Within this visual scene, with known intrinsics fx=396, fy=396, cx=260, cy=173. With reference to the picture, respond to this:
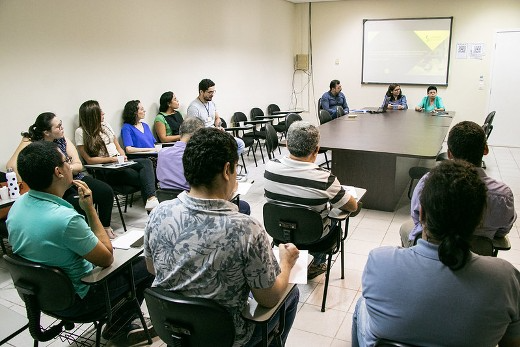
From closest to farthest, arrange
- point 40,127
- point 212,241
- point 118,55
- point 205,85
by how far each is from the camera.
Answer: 1. point 212,241
2. point 40,127
3. point 118,55
4. point 205,85

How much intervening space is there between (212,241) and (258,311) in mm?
351

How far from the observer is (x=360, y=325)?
147cm

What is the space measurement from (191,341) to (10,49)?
10.3ft

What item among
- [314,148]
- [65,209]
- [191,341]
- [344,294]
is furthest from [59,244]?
[344,294]

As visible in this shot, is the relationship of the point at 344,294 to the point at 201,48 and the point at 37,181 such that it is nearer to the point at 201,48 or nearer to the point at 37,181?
the point at 37,181

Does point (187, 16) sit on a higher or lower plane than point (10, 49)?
higher

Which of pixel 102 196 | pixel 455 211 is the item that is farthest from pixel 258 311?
pixel 102 196

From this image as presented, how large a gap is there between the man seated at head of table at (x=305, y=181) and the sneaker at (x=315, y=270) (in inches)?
22.2

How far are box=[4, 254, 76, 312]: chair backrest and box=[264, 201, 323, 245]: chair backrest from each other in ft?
3.74

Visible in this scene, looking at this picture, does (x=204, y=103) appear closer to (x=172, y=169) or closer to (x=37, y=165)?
(x=172, y=169)

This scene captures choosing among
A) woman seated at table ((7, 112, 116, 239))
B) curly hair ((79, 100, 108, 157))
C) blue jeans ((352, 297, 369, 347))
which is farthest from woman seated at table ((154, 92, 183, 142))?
blue jeans ((352, 297, 369, 347))

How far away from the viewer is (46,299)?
175cm

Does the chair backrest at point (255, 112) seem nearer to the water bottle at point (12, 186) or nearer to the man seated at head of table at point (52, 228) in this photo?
the water bottle at point (12, 186)

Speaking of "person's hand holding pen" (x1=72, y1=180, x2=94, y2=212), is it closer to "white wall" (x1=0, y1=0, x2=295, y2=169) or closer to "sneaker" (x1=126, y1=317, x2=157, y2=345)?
"sneaker" (x1=126, y1=317, x2=157, y2=345)
